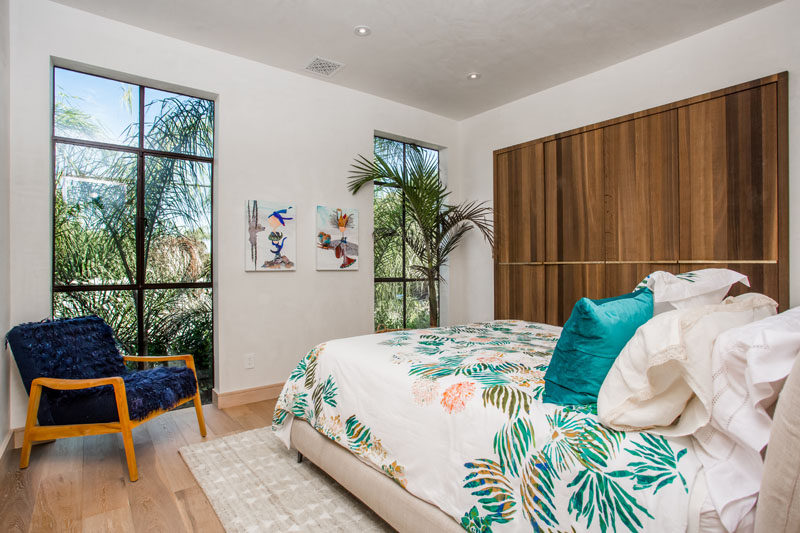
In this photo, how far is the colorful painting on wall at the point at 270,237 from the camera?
3.58m

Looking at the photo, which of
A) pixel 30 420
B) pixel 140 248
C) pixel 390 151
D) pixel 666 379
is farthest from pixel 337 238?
pixel 666 379

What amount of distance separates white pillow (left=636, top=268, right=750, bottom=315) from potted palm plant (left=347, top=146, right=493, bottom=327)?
2.66 metres

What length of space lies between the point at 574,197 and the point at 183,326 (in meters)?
3.35

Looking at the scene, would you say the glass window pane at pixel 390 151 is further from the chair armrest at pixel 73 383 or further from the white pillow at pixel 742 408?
the white pillow at pixel 742 408

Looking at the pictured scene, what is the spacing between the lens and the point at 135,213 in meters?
3.25

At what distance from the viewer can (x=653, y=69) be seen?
3.42m

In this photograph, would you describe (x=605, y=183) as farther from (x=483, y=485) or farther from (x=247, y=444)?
(x=247, y=444)

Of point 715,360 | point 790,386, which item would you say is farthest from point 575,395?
point 790,386

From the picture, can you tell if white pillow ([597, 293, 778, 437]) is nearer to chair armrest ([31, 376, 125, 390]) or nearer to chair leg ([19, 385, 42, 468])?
chair armrest ([31, 376, 125, 390])

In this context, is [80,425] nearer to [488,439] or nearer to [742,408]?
[488,439]

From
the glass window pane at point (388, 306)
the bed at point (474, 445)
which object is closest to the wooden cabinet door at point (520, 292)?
the glass window pane at point (388, 306)

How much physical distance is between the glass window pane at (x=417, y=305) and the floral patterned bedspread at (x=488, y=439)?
94.4 inches

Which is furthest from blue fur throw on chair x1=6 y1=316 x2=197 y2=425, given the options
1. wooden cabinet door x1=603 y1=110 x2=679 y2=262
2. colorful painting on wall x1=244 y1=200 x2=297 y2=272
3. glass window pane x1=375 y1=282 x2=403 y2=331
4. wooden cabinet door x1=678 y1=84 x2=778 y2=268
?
wooden cabinet door x1=678 y1=84 x2=778 y2=268

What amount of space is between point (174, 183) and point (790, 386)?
3.72 meters
